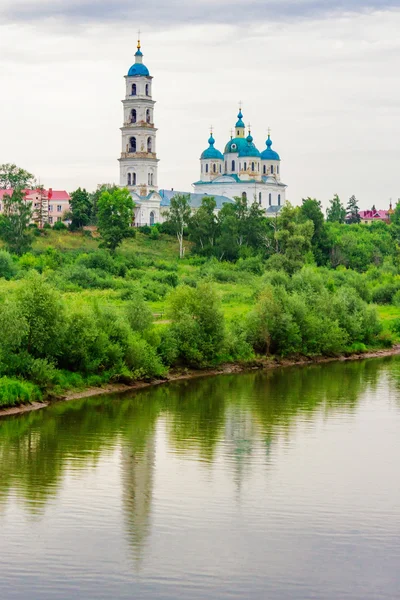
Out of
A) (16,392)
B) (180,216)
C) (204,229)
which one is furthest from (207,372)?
(180,216)

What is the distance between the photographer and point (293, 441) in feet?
83.0

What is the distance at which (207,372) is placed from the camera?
3603cm

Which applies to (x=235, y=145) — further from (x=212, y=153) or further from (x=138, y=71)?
(x=138, y=71)

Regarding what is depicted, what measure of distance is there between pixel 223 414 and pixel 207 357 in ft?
23.0

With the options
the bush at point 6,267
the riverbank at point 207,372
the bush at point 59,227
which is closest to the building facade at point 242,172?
the bush at point 59,227

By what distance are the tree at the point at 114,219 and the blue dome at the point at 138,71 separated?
11918 mm

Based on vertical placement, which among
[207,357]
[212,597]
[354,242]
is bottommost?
[212,597]

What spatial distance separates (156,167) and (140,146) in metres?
2.28

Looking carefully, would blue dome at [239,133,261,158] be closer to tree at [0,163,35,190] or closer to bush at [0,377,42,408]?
tree at [0,163,35,190]

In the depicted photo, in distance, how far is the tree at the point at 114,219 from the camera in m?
64.2

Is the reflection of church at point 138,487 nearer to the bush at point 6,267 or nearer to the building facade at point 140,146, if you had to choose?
the bush at point 6,267

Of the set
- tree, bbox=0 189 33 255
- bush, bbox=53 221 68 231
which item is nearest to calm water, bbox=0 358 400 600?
tree, bbox=0 189 33 255

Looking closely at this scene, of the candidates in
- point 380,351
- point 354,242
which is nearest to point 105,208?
point 354,242

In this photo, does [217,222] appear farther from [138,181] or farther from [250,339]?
[250,339]
